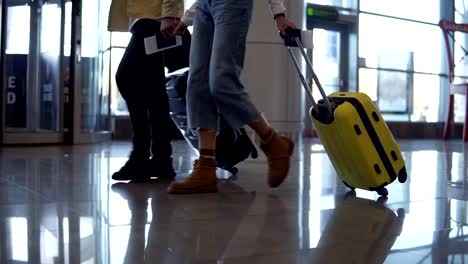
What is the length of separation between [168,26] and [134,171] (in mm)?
699

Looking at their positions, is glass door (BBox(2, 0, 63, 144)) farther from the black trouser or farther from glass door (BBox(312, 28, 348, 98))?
glass door (BBox(312, 28, 348, 98))

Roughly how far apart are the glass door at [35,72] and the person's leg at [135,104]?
11.7ft

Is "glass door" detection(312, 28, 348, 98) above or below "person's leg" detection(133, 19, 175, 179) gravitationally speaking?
above

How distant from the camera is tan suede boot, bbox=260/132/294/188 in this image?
88.3 inches

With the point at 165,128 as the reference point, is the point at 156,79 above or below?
above

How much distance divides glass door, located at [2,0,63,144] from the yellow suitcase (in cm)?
440

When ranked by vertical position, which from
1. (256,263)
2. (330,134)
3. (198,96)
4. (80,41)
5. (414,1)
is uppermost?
(414,1)

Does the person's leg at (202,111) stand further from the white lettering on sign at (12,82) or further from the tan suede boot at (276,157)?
the white lettering on sign at (12,82)

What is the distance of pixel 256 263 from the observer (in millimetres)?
1196

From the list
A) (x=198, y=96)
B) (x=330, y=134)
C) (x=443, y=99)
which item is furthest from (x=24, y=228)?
(x=443, y=99)

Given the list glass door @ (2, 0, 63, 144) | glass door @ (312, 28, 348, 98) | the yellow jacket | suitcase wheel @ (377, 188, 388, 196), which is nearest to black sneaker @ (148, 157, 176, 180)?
the yellow jacket

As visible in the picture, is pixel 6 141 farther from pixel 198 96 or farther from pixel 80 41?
pixel 198 96

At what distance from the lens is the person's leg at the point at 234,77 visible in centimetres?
213

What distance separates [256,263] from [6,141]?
16.4ft
